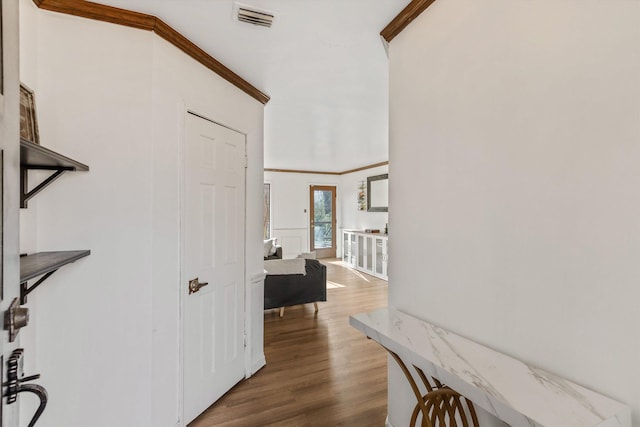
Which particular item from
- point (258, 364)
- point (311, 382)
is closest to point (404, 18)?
point (311, 382)

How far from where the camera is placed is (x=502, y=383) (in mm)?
908

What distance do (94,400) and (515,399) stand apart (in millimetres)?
1839

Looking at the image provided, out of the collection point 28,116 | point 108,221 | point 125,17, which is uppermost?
point 125,17

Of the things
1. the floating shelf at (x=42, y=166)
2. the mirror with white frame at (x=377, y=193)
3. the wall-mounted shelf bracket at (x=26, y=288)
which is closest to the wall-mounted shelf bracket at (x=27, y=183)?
the floating shelf at (x=42, y=166)

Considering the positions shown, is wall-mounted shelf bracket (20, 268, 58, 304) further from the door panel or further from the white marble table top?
the door panel

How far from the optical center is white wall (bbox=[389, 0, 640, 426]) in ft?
2.68

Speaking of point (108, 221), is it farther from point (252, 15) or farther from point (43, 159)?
point (252, 15)

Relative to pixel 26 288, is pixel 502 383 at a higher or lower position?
lower

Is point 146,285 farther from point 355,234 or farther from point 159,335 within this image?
point 355,234

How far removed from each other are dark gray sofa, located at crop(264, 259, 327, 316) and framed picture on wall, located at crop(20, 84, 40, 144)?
9.01 feet

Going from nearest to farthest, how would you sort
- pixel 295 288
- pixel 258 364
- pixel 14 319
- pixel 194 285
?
pixel 14 319, pixel 194 285, pixel 258 364, pixel 295 288

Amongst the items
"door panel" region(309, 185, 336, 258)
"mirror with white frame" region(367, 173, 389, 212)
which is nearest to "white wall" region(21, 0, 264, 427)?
"mirror with white frame" region(367, 173, 389, 212)

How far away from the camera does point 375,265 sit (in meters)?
6.13

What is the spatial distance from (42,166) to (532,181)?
200 centimetres
